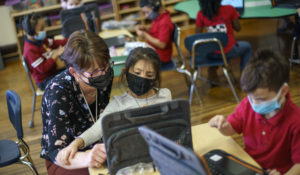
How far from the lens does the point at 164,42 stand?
→ 323 cm

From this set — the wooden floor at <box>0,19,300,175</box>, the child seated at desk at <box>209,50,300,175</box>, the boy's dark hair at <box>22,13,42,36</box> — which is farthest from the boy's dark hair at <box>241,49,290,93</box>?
the boy's dark hair at <box>22,13,42,36</box>

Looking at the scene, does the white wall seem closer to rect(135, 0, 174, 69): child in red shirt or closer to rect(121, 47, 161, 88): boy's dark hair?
rect(135, 0, 174, 69): child in red shirt

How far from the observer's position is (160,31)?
325 centimetres

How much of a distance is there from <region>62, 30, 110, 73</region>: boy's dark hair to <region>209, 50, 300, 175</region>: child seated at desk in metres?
0.59

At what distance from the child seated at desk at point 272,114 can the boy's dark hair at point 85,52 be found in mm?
587

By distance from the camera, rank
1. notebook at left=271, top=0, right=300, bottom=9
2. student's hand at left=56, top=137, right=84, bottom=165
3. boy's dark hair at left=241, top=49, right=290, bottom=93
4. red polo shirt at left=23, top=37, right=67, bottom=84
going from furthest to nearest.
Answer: notebook at left=271, top=0, right=300, bottom=9, red polo shirt at left=23, top=37, right=67, bottom=84, student's hand at left=56, top=137, right=84, bottom=165, boy's dark hair at left=241, top=49, right=290, bottom=93

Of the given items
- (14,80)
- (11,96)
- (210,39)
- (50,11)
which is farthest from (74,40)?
(50,11)

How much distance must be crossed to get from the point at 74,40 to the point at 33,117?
2.21 m

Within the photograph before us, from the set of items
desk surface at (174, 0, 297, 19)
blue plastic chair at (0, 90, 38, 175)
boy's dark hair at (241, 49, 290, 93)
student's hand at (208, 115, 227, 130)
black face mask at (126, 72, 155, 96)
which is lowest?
blue plastic chair at (0, 90, 38, 175)

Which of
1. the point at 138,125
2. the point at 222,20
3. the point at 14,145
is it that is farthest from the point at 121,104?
the point at 222,20

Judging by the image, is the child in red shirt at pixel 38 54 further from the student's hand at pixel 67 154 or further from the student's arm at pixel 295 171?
the student's arm at pixel 295 171

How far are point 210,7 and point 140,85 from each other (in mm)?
1883

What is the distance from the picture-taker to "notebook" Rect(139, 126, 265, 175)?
87 cm

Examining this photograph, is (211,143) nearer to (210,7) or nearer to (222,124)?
(222,124)
